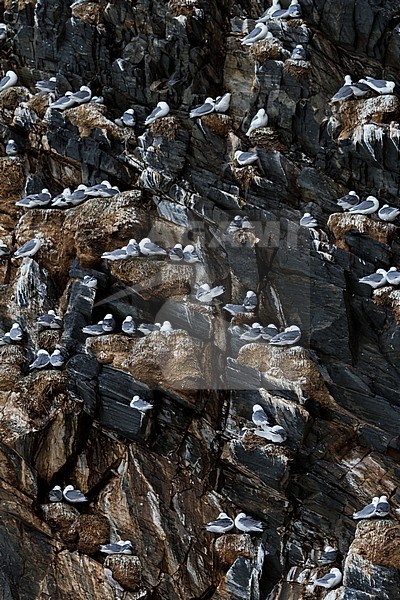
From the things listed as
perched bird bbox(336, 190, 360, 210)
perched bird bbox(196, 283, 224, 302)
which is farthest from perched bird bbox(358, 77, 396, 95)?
perched bird bbox(196, 283, 224, 302)

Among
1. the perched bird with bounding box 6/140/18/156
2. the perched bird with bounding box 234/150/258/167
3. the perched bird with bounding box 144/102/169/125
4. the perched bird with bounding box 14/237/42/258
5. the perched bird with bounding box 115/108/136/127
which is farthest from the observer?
the perched bird with bounding box 6/140/18/156

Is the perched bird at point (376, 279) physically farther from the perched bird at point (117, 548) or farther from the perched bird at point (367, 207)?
the perched bird at point (117, 548)

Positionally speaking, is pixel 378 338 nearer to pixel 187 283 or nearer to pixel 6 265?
pixel 187 283

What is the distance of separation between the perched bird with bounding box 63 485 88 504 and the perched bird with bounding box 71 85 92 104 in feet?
26.6

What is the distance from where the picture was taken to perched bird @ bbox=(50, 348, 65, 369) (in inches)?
856

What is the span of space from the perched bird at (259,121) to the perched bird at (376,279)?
4.21m

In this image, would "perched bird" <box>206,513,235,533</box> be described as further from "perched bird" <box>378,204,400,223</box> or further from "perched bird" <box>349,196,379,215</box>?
"perched bird" <box>378,204,400,223</box>

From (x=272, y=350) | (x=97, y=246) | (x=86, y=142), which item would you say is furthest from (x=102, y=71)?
(x=272, y=350)

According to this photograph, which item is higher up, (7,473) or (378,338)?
(378,338)

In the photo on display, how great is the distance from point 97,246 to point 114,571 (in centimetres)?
598

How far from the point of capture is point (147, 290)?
22.2 m

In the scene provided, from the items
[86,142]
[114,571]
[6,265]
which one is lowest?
[114,571]

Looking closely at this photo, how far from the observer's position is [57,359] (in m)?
21.7

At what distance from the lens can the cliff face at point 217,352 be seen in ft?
67.3
